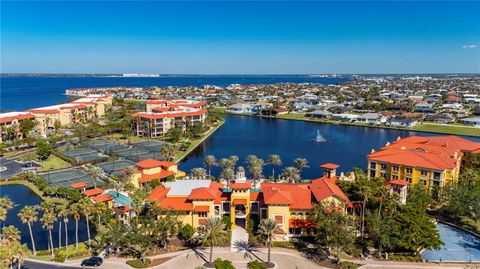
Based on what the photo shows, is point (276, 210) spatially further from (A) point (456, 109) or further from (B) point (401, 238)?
(A) point (456, 109)

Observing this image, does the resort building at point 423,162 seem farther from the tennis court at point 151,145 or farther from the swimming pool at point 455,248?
the tennis court at point 151,145

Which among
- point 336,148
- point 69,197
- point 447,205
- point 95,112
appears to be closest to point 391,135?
point 336,148

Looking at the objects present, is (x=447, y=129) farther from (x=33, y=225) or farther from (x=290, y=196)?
(x=33, y=225)

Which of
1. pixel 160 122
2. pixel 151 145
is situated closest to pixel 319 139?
pixel 160 122

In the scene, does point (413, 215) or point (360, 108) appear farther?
point (360, 108)

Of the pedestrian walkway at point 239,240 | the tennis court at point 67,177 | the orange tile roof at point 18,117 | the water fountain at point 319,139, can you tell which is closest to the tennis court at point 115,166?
the tennis court at point 67,177
